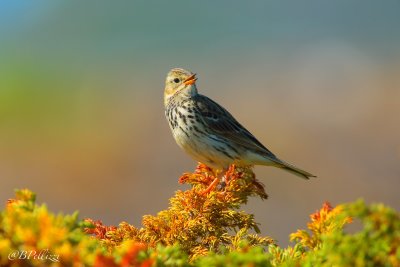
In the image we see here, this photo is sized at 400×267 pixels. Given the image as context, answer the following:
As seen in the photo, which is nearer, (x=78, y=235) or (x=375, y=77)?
(x=78, y=235)

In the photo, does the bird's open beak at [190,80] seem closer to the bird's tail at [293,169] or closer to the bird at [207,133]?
the bird at [207,133]

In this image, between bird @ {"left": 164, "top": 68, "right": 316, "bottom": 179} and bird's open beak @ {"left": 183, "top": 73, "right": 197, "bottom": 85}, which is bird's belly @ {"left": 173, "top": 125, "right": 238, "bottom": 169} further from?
bird's open beak @ {"left": 183, "top": 73, "right": 197, "bottom": 85}

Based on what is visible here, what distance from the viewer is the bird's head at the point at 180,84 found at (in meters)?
6.58

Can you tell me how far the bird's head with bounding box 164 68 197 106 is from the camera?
6.58 meters

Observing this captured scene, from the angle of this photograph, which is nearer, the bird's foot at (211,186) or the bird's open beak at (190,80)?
the bird's foot at (211,186)

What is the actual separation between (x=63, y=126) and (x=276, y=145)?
6563 millimetres

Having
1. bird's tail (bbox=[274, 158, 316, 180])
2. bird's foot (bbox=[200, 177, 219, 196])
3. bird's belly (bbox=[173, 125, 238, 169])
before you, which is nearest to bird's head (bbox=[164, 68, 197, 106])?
bird's belly (bbox=[173, 125, 238, 169])

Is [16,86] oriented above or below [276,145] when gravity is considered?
above

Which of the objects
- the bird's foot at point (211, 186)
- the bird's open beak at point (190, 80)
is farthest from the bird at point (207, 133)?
the bird's foot at point (211, 186)

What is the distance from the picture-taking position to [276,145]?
64.5ft

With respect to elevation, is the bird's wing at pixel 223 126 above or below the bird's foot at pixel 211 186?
above

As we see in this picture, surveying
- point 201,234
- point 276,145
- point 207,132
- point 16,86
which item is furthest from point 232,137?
point 16,86

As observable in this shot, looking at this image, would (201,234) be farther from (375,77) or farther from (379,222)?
(375,77)

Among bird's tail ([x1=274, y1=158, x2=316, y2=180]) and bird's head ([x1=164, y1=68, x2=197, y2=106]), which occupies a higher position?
bird's head ([x1=164, y1=68, x2=197, y2=106])
